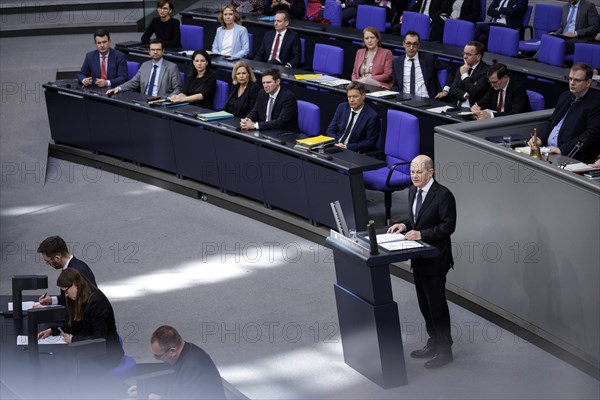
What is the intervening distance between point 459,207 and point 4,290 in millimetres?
3875

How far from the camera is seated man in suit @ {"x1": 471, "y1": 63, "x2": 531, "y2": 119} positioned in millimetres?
9617

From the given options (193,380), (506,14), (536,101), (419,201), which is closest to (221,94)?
(536,101)

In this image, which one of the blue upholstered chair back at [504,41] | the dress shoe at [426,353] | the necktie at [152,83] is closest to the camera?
the dress shoe at [426,353]

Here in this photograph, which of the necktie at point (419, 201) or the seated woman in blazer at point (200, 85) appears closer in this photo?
the necktie at point (419, 201)

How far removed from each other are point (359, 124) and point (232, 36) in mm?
3738

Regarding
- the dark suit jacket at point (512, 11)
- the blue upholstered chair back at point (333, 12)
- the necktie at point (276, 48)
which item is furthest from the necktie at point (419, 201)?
the blue upholstered chair back at point (333, 12)

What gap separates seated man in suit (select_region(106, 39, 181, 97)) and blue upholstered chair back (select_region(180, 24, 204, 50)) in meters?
1.72

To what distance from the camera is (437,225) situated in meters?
7.29

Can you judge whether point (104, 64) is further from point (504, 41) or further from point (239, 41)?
point (504, 41)

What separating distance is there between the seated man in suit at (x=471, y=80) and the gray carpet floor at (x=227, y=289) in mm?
2273

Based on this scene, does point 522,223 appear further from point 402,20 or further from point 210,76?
point 402,20

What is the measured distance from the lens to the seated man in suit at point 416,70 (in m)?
11.3

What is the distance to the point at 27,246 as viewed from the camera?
32.7ft

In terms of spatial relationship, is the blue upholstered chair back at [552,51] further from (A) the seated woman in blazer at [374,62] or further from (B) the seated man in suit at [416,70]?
(A) the seated woman in blazer at [374,62]
